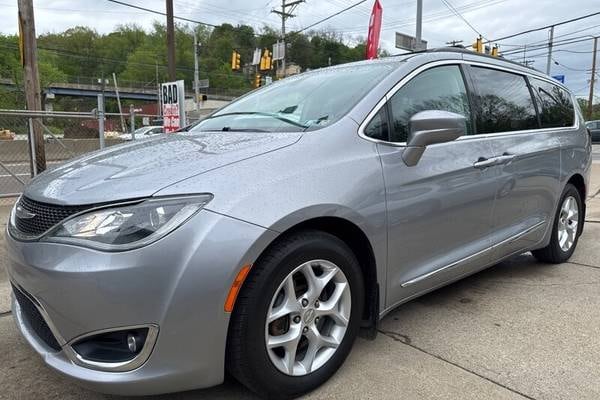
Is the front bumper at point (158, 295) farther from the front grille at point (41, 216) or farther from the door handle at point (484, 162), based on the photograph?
the door handle at point (484, 162)

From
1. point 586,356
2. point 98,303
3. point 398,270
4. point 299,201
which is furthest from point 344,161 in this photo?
point 586,356

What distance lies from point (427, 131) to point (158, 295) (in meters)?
1.58

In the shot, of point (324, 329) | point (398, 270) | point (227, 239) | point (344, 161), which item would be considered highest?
point (344, 161)

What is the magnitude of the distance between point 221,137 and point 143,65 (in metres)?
91.2

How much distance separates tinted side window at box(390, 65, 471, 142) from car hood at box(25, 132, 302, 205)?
0.66m

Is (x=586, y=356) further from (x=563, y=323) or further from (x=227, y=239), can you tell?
(x=227, y=239)

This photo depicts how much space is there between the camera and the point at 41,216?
220cm

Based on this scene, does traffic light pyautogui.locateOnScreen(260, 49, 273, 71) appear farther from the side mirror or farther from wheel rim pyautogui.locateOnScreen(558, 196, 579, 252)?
the side mirror

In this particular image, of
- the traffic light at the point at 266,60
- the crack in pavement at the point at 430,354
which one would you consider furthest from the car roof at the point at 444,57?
the traffic light at the point at 266,60

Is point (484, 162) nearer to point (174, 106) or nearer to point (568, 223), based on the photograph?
point (568, 223)

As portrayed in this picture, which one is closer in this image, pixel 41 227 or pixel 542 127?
pixel 41 227

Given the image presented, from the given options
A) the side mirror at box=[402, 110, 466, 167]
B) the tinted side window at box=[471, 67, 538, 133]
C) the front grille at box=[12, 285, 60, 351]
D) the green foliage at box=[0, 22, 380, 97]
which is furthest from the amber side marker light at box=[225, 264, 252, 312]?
the green foliage at box=[0, 22, 380, 97]

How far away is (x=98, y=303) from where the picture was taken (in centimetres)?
192

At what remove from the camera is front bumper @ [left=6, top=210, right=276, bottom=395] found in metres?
1.90
